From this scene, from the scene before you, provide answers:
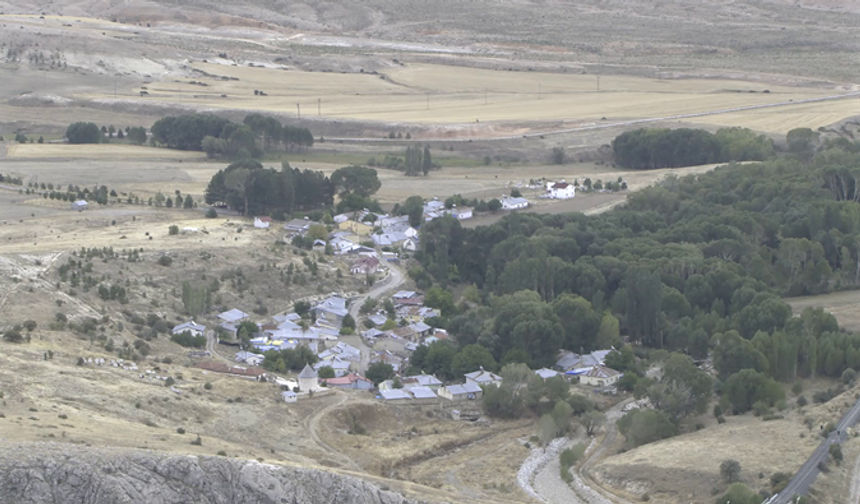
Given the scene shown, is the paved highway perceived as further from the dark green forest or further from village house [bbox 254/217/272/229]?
village house [bbox 254/217/272/229]

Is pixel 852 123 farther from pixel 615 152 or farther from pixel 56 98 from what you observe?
pixel 56 98

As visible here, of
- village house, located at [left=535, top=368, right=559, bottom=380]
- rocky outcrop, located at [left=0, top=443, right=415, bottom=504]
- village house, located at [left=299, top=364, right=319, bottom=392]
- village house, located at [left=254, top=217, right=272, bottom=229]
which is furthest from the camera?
village house, located at [left=254, top=217, right=272, bottom=229]

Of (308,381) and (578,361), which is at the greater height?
(308,381)

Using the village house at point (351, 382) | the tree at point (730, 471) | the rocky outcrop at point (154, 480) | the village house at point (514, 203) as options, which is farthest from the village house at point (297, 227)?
the rocky outcrop at point (154, 480)

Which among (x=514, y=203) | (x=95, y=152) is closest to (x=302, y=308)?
(x=514, y=203)

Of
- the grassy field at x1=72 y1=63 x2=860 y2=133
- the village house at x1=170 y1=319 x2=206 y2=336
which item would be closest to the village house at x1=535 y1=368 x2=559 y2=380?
the village house at x1=170 y1=319 x2=206 y2=336

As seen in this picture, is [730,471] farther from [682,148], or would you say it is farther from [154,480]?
[682,148]
